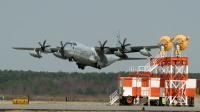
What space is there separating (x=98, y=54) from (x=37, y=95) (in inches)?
1540

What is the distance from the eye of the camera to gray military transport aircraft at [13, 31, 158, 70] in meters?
78.4

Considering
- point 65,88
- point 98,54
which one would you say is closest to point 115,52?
point 98,54

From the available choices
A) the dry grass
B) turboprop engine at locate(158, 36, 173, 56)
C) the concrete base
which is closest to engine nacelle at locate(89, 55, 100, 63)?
turboprop engine at locate(158, 36, 173, 56)

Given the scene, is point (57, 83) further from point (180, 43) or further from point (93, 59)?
point (180, 43)

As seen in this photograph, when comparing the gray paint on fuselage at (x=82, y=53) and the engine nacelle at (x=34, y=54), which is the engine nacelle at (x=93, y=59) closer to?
the gray paint on fuselage at (x=82, y=53)

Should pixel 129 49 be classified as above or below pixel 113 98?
above

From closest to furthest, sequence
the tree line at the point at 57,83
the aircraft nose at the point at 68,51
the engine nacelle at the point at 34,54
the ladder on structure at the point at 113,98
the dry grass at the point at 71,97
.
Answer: the aircraft nose at the point at 68,51, the ladder on structure at the point at 113,98, the engine nacelle at the point at 34,54, the dry grass at the point at 71,97, the tree line at the point at 57,83

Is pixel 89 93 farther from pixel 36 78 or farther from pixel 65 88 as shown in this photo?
pixel 36 78

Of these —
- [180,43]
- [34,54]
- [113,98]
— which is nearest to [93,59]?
[113,98]

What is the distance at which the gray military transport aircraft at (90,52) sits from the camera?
78438mm

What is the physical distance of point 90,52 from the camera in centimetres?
8156

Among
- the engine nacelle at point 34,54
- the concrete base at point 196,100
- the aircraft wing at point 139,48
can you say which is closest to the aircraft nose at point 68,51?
the engine nacelle at point 34,54

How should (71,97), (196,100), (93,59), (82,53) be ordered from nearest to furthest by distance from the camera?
(196,100) → (82,53) → (93,59) → (71,97)

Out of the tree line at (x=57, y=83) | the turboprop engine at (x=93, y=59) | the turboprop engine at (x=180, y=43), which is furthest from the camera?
the tree line at (x=57, y=83)
